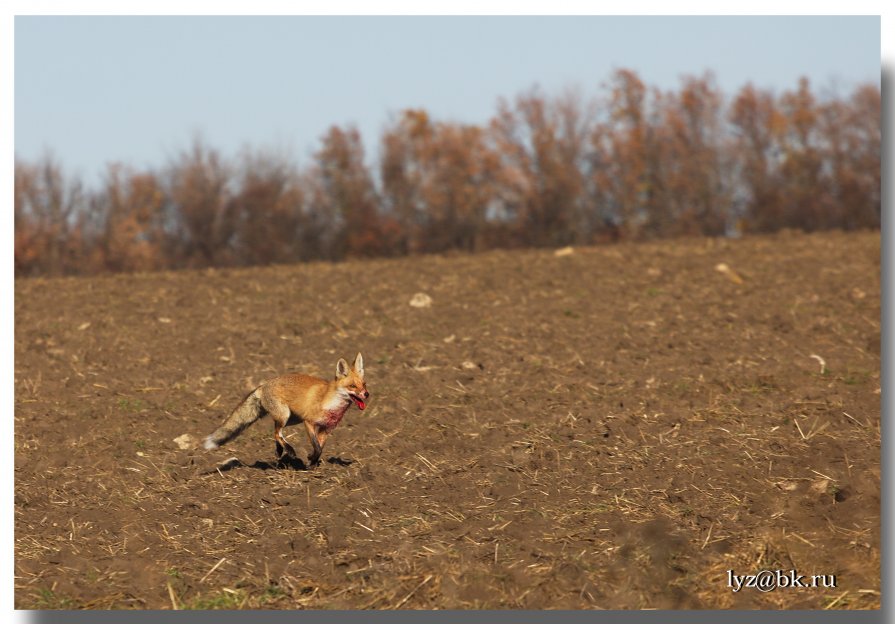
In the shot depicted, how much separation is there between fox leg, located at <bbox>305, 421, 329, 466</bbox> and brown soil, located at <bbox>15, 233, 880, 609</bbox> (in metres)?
0.19

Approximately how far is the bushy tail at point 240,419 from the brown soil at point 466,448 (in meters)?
0.24

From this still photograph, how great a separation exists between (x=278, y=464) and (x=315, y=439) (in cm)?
63

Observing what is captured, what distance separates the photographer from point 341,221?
26.3m

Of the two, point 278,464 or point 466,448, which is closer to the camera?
point 278,464

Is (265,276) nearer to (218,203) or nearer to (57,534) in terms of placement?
(218,203)

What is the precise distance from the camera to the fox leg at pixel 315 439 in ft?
29.6

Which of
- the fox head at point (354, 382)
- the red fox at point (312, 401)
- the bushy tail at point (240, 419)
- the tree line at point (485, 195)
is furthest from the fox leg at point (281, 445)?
the tree line at point (485, 195)

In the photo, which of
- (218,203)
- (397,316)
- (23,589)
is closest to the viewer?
(23,589)

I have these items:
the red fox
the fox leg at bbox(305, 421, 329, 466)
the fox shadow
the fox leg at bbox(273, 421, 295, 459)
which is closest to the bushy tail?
the red fox

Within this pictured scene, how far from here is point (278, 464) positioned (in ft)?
31.1

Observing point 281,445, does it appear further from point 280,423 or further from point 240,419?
point 240,419

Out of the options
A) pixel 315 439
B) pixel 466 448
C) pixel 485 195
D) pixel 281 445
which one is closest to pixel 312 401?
pixel 315 439
